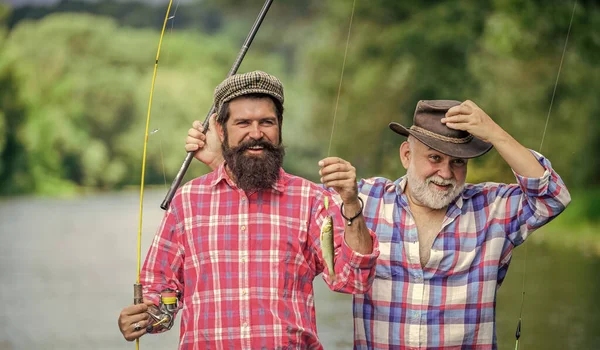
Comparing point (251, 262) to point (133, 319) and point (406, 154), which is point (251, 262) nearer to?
point (133, 319)

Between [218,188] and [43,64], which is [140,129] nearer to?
[43,64]

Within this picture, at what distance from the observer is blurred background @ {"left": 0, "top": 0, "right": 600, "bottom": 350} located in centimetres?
1308

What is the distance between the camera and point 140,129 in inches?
1487

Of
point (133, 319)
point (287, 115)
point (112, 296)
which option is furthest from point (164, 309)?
point (287, 115)

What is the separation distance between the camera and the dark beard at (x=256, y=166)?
370 centimetres

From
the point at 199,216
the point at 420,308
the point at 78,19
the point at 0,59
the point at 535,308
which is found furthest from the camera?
the point at 78,19

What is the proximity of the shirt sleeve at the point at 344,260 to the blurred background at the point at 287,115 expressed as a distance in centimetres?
77

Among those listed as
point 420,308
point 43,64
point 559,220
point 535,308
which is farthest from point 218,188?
point 43,64

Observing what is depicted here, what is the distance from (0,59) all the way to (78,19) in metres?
4.27

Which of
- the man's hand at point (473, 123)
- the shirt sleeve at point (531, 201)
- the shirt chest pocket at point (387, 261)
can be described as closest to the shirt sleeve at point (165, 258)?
the shirt chest pocket at point (387, 261)

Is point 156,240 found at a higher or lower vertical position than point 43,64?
lower

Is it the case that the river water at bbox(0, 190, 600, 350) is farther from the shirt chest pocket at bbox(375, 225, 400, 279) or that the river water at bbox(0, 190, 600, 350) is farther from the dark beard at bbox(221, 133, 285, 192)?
the dark beard at bbox(221, 133, 285, 192)

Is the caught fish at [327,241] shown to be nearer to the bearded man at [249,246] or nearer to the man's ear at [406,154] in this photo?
the bearded man at [249,246]

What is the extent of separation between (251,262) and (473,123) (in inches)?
40.4
